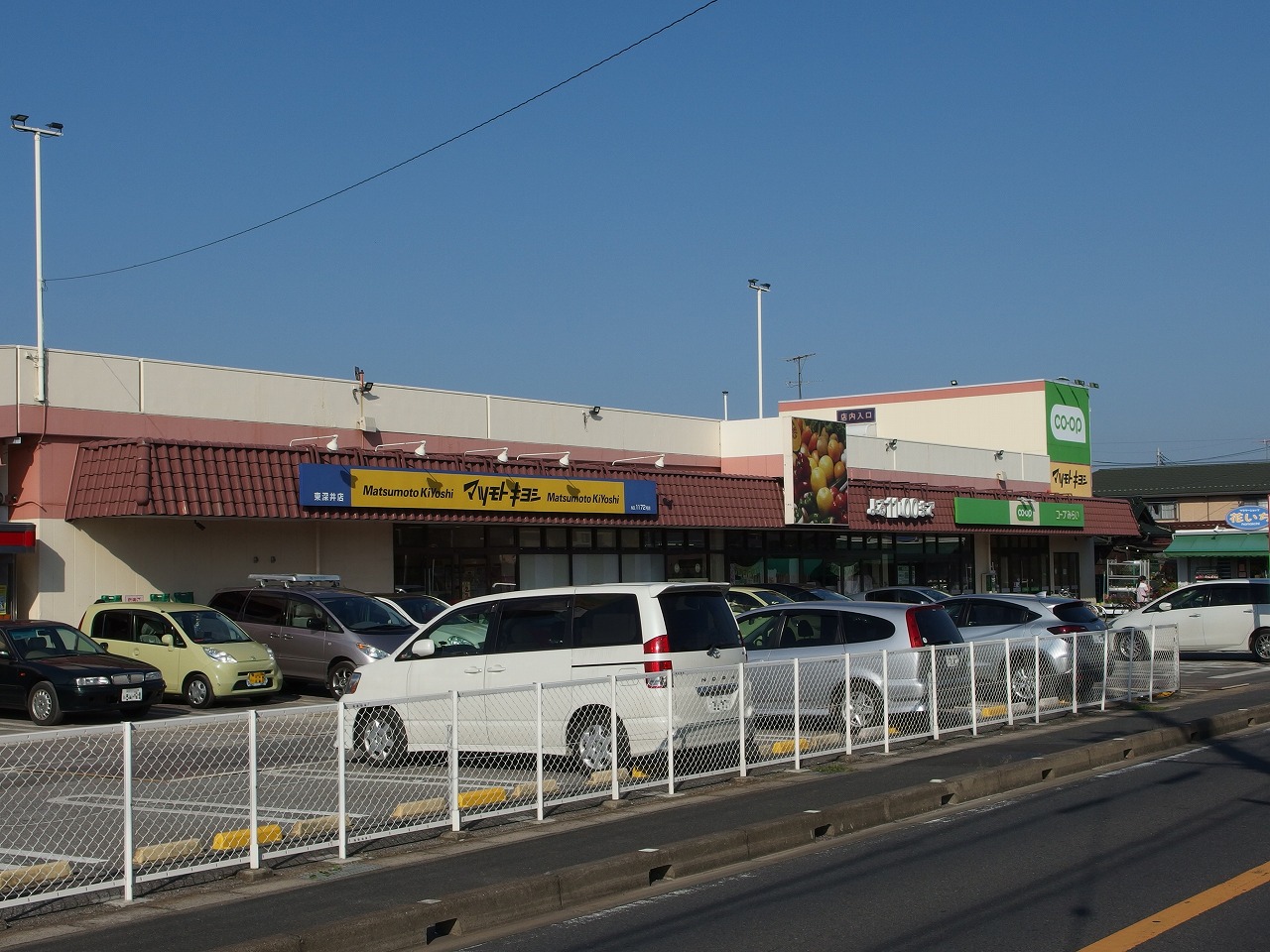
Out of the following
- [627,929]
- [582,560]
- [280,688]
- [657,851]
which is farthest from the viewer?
[582,560]

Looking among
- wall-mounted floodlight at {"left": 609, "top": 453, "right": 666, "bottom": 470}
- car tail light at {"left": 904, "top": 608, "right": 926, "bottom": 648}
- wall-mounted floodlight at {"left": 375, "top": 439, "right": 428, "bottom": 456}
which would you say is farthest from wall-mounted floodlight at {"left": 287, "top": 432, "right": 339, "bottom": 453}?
car tail light at {"left": 904, "top": 608, "right": 926, "bottom": 648}

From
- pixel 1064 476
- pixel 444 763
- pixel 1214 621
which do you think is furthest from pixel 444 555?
pixel 1064 476

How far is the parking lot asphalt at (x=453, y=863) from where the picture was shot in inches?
295

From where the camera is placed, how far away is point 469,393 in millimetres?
30047

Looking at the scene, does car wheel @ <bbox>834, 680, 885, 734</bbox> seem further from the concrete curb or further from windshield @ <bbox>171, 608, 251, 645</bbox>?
windshield @ <bbox>171, 608, 251, 645</bbox>

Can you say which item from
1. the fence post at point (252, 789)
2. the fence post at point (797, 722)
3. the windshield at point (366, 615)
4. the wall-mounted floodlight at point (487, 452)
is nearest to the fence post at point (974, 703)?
the fence post at point (797, 722)

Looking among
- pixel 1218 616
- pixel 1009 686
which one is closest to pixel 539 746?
pixel 1009 686

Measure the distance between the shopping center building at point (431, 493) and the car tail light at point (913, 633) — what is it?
12.4 m

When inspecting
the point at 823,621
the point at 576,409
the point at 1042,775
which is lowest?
the point at 1042,775

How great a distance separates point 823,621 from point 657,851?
25.7 feet

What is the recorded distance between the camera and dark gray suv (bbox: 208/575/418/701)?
69.6 ft

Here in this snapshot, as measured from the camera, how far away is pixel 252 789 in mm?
8875

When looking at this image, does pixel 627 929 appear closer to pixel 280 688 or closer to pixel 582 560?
pixel 280 688

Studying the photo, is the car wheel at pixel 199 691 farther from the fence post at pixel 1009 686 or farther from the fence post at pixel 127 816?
the fence post at pixel 127 816
